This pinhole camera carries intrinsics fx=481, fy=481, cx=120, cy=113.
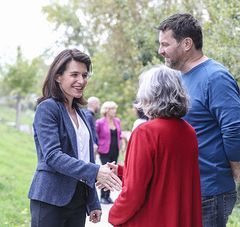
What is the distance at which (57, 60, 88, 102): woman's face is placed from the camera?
333cm

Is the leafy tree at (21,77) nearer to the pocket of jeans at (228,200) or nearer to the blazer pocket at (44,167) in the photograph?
the blazer pocket at (44,167)

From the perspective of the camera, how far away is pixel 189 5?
10805 millimetres

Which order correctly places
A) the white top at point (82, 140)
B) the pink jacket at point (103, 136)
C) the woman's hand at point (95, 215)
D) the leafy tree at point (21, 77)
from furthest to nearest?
the leafy tree at point (21, 77) < the pink jacket at point (103, 136) < the woman's hand at point (95, 215) < the white top at point (82, 140)

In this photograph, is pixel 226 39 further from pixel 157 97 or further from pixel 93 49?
pixel 93 49

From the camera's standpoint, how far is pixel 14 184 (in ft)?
32.8

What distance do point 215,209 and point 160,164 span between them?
666mm

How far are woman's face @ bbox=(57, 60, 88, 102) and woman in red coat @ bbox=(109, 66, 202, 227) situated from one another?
0.61 metres

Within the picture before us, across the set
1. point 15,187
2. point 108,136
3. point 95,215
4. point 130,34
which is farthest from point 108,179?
point 130,34

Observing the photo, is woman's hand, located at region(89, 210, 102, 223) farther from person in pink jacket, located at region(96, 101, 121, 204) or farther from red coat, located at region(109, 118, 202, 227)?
person in pink jacket, located at region(96, 101, 121, 204)

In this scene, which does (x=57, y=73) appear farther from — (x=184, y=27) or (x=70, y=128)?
(x=184, y=27)

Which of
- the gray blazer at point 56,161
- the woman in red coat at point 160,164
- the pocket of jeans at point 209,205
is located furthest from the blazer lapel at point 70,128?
the pocket of jeans at point 209,205

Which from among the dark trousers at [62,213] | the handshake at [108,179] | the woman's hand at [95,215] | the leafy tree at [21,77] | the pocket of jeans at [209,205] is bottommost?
the leafy tree at [21,77]

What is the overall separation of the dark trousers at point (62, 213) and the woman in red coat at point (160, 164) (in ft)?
1.38

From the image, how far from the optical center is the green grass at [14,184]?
7.20 meters
